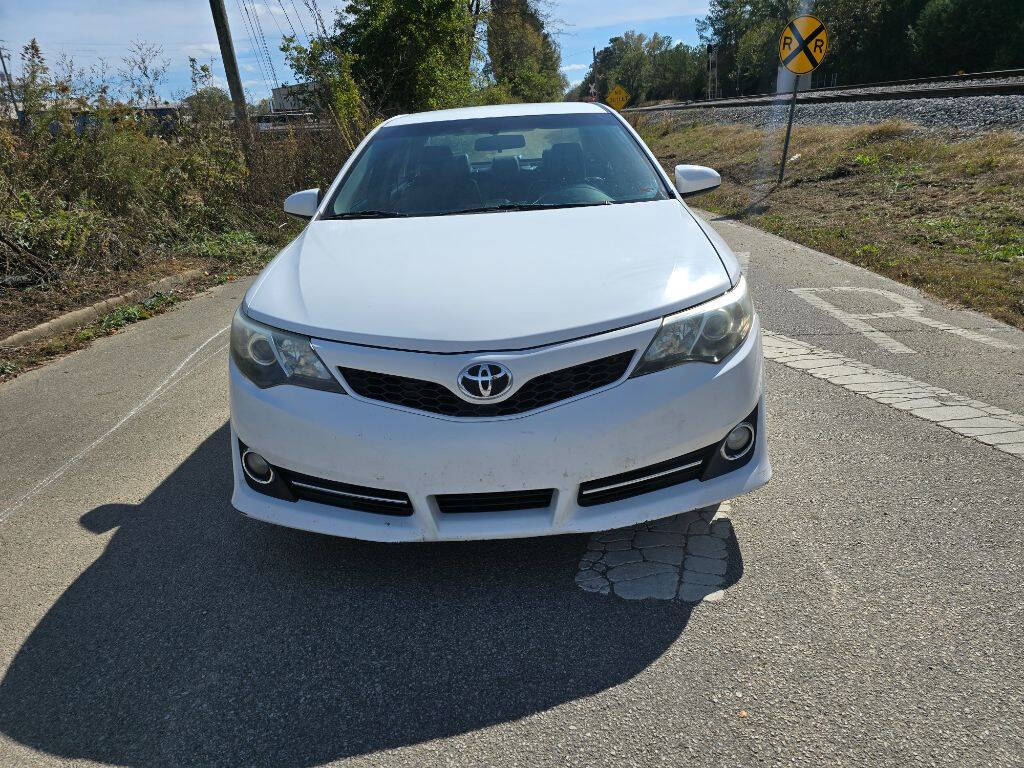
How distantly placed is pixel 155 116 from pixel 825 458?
380 inches

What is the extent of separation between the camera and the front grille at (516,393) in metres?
2.47

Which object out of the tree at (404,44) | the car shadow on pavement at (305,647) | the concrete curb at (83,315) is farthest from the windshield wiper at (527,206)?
the tree at (404,44)

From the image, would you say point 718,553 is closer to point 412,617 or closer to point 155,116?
point 412,617

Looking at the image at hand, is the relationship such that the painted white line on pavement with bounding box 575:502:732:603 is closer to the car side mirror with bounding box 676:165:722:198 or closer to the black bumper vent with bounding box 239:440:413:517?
the black bumper vent with bounding box 239:440:413:517

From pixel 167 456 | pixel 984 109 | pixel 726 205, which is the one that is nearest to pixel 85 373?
pixel 167 456

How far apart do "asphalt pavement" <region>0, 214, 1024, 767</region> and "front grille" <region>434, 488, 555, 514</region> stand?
0.34 metres

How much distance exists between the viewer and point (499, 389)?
245 centimetres

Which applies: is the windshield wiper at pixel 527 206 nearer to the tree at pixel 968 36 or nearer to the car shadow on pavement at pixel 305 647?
the car shadow on pavement at pixel 305 647

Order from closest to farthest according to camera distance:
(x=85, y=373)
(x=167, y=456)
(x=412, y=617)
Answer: (x=412, y=617) → (x=167, y=456) → (x=85, y=373)

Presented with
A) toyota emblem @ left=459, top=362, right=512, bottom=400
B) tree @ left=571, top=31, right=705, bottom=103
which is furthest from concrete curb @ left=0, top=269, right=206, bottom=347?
tree @ left=571, top=31, right=705, bottom=103

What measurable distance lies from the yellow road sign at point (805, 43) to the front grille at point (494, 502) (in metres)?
11.8

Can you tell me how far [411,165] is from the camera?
4.21 meters

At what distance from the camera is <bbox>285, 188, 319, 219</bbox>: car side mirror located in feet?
13.8

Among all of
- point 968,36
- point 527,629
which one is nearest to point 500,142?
point 527,629
